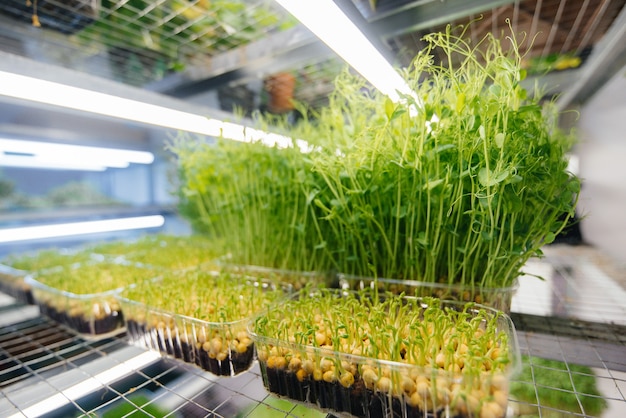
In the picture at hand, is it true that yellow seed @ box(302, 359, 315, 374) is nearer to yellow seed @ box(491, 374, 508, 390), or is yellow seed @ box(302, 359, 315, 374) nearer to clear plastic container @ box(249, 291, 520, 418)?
clear plastic container @ box(249, 291, 520, 418)

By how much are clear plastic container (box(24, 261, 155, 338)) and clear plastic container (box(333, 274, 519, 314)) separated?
67 cm

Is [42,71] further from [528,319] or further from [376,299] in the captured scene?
[528,319]

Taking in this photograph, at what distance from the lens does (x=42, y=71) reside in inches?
28.0

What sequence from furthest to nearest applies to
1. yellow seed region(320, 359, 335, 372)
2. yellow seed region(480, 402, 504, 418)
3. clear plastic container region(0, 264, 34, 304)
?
clear plastic container region(0, 264, 34, 304) → yellow seed region(320, 359, 335, 372) → yellow seed region(480, 402, 504, 418)

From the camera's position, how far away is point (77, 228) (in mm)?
2383

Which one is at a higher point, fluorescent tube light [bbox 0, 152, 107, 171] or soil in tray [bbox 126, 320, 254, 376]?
fluorescent tube light [bbox 0, 152, 107, 171]

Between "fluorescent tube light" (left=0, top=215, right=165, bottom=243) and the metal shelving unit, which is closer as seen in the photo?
the metal shelving unit

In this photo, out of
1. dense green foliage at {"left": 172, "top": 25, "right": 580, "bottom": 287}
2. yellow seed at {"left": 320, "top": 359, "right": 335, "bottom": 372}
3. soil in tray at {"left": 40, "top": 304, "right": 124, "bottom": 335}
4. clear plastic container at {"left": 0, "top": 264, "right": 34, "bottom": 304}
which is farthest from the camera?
clear plastic container at {"left": 0, "top": 264, "right": 34, "bottom": 304}

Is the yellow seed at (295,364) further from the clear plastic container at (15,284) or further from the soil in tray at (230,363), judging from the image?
the clear plastic container at (15,284)

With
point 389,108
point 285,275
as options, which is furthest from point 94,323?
point 389,108

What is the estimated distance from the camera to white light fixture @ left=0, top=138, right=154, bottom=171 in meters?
2.02

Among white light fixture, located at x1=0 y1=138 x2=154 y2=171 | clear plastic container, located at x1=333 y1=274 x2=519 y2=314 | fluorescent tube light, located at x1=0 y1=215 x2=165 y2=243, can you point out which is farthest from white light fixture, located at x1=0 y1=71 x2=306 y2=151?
fluorescent tube light, located at x1=0 y1=215 x2=165 y2=243

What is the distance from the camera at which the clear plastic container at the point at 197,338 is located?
630 mm

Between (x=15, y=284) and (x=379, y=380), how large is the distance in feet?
4.64
